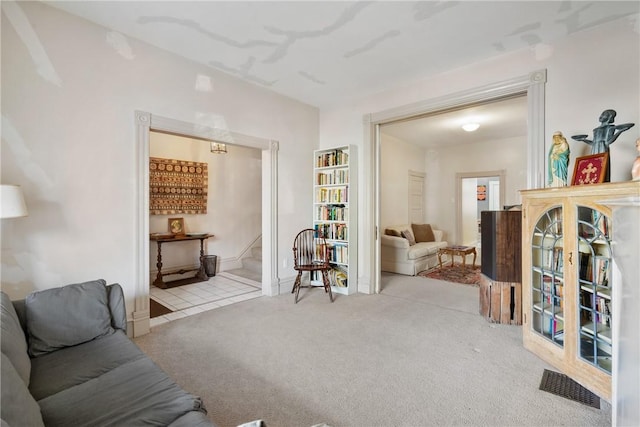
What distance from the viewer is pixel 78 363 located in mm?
1660

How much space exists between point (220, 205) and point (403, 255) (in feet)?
11.7

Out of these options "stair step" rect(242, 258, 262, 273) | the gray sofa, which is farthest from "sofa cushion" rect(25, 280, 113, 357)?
"stair step" rect(242, 258, 262, 273)

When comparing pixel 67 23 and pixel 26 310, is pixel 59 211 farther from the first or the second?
pixel 67 23

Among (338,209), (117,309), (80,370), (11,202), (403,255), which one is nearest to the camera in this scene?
(80,370)

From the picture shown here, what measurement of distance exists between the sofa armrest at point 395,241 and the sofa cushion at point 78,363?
4.40 metres

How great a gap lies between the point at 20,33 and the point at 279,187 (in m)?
2.77

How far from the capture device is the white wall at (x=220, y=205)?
16.5ft

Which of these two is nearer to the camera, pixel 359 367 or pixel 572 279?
pixel 572 279

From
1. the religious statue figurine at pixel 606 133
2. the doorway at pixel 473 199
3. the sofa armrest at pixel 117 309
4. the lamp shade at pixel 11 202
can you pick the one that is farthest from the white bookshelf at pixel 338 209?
the doorway at pixel 473 199

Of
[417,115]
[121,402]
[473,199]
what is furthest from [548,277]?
[473,199]

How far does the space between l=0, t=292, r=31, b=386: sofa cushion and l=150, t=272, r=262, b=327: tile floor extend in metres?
1.51

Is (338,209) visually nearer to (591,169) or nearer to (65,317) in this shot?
(591,169)

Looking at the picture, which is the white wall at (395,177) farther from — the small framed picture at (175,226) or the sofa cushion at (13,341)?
the sofa cushion at (13,341)

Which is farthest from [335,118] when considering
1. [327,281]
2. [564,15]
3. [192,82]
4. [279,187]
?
[564,15]
